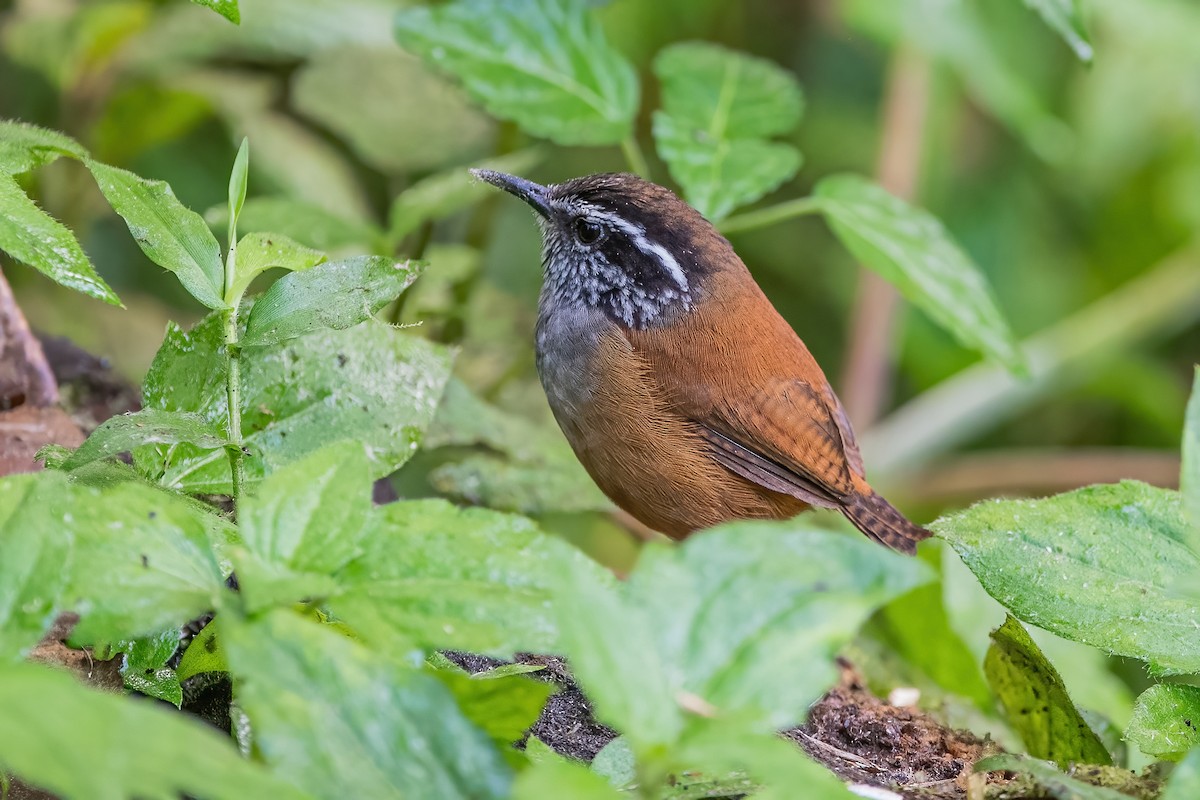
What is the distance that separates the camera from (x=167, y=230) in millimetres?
1899

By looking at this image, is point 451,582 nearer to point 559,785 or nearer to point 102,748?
point 559,785

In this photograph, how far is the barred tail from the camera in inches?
134

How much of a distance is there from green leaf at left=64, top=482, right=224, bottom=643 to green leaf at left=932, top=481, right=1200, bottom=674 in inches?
48.1

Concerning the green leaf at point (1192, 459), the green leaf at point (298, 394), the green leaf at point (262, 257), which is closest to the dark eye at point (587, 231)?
the green leaf at point (298, 394)

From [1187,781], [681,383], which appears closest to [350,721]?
[1187,781]

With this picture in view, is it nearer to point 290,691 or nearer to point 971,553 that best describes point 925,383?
point 971,553

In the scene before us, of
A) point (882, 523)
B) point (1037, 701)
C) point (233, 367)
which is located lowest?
point (882, 523)

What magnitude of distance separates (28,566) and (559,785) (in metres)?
0.69

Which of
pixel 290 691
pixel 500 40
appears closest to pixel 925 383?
pixel 500 40

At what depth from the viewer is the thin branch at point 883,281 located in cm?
573

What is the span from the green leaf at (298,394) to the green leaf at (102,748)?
0.87 metres

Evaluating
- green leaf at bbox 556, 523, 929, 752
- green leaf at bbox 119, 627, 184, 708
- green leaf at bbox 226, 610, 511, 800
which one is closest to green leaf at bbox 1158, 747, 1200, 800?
green leaf at bbox 556, 523, 929, 752

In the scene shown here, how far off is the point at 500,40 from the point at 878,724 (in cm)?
225

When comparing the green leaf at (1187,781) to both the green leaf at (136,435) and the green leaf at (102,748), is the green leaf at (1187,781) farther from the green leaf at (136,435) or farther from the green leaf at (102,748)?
the green leaf at (136,435)
